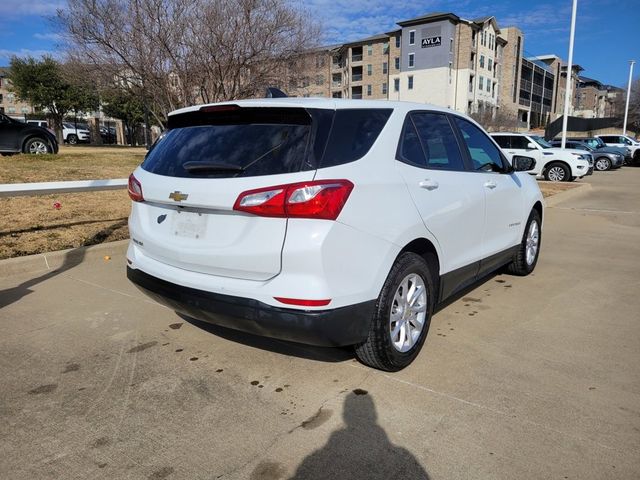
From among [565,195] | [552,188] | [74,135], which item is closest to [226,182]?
[565,195]

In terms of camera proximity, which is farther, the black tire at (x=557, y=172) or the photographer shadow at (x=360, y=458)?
the black tire at (x=557, y=172)

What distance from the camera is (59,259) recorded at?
19.2 ft

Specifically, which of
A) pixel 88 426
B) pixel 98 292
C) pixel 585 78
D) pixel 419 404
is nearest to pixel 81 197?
pixel 98 292

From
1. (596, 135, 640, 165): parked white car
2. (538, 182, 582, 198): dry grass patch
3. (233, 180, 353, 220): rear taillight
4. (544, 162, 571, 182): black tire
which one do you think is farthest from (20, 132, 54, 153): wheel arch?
(596, 135, 640, 165): parked white car

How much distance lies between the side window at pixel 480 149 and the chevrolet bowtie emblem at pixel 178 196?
246 cm

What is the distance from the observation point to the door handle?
11.1 feet

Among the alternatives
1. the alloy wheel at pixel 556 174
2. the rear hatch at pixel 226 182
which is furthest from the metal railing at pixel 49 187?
the alloy wheel at pixel 556 174

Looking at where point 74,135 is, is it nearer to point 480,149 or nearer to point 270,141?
point 480,149

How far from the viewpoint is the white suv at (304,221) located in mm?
2721

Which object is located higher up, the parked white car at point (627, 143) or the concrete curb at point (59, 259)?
the parked white car at point (627, 143)

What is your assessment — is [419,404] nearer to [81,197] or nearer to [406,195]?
[406,195]

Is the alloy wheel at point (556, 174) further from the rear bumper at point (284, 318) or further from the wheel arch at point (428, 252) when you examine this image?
the rear bumper at point (284, 318)

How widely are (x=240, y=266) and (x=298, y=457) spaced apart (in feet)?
3.43

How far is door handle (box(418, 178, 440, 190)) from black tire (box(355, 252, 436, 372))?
0.47 metres
